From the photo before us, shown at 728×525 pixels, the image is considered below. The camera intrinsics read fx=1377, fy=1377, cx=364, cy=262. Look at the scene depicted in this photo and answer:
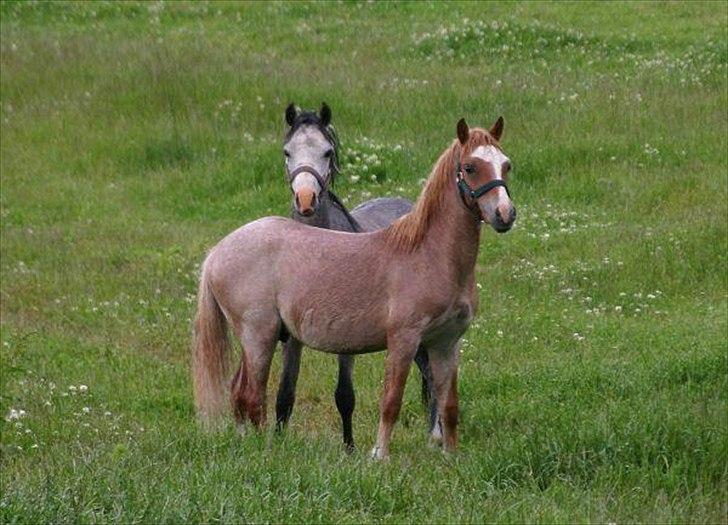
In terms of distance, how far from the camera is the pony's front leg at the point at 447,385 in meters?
8.41

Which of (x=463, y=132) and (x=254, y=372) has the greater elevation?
(x=463, y=132)

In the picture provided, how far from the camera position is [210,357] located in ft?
28.6

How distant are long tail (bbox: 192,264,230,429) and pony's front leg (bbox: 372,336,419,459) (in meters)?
1.13

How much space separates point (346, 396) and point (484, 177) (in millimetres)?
1998

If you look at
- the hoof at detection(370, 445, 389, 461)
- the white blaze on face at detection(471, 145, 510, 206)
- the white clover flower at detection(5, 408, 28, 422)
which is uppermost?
the white blaze on face at detection(471, 145, 510, 206)

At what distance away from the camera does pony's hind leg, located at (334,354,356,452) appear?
9078mm

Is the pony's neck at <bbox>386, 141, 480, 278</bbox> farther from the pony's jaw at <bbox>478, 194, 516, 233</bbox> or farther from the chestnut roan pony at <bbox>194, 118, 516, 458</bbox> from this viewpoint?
the pony's jaw at <bbox>478, 194, 516, 233</bbox>

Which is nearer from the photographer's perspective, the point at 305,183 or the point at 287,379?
the point at 305,183

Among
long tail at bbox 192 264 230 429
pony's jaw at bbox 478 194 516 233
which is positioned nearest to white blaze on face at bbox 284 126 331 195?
long tail at bbox 192 264 230 429

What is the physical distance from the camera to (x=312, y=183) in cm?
877

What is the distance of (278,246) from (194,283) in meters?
5.57

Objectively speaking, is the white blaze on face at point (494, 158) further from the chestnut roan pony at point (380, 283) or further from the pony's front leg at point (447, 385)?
the pony's front leg at point (447, 385)

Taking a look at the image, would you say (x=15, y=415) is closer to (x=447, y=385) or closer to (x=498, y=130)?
(x=447, y=385)

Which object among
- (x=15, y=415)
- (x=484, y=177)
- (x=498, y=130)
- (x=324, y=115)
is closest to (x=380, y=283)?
(x=484, y=177)
